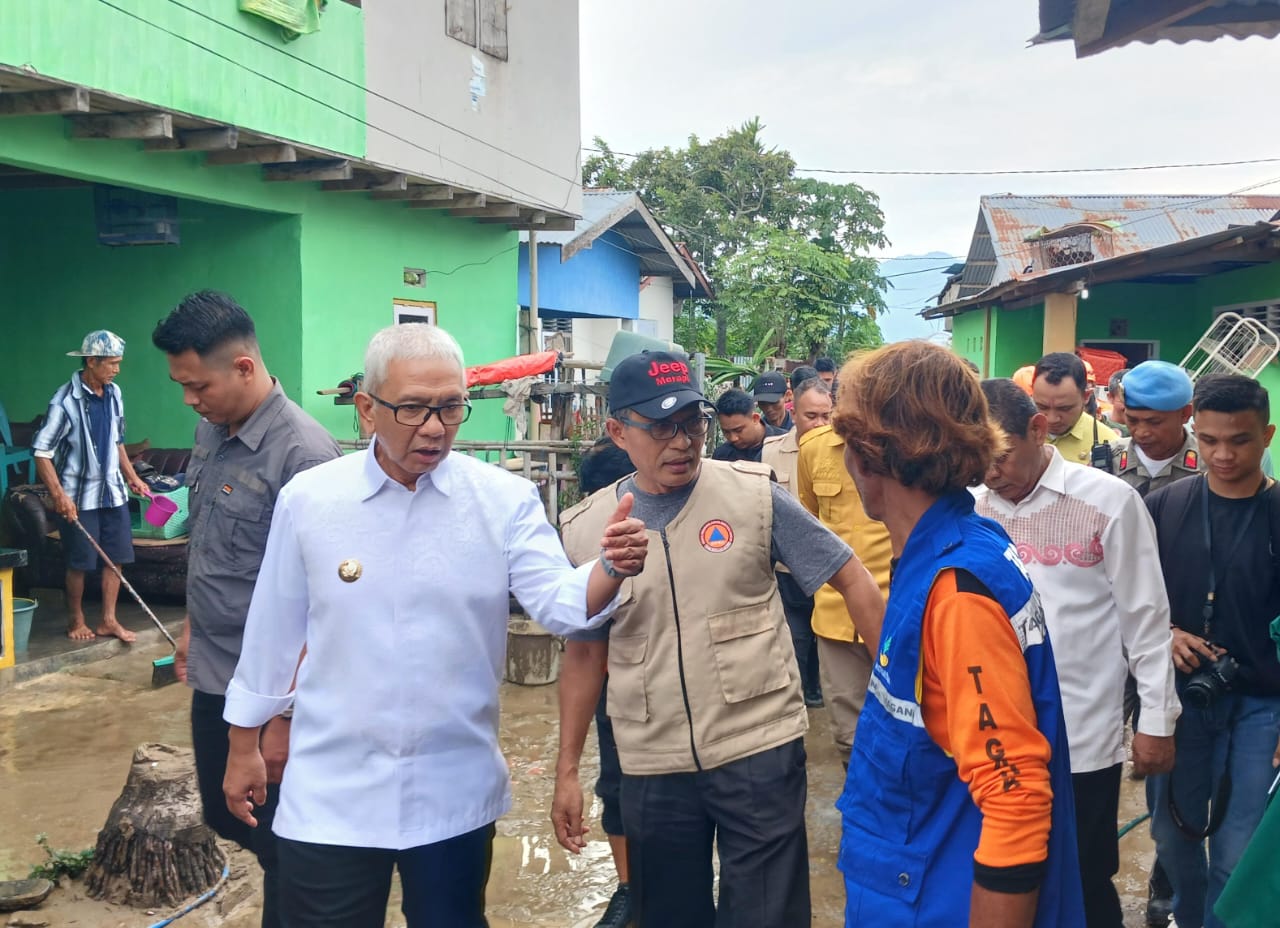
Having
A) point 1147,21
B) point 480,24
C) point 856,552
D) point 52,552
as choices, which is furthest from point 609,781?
point 480,24

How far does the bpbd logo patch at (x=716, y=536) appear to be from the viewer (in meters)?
2.78

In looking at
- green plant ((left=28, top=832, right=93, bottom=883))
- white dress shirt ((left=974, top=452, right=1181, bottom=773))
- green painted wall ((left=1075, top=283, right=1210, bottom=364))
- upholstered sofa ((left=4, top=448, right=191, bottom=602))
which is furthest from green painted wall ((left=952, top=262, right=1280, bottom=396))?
green plant ((left=28, top=832, right=93, bottom=883))

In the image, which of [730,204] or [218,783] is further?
[730,204]

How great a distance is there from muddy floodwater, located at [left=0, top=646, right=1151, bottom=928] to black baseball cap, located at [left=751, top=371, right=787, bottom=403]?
2331 mm

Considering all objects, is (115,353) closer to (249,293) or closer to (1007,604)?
(249,293)

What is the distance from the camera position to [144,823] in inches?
155

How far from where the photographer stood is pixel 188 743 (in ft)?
18.7

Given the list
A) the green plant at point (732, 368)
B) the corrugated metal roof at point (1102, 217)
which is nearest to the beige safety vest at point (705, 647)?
the green plant at point (732, 368)

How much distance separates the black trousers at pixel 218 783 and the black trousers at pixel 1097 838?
86.8 inches

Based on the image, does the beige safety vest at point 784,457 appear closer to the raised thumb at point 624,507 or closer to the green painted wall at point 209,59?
the raised thumb at point 624,507

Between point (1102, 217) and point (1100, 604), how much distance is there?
23506 millimetres

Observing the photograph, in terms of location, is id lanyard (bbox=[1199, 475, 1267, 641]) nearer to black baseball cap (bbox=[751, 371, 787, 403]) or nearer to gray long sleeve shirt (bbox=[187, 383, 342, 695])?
gray long sleeve shirt (bbox=[187, 383, 342, 695])

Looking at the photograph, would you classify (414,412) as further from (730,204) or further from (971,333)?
(730,204)

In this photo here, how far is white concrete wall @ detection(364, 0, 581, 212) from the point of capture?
9969mm
